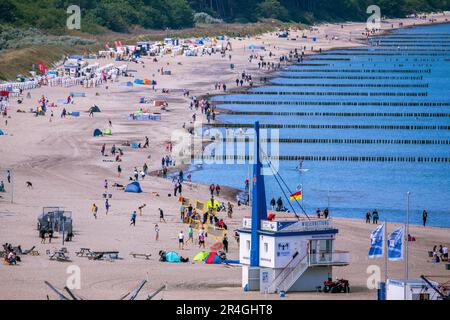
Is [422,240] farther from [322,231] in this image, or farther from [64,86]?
[64,86]

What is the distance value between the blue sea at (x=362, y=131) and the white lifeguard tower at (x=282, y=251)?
2141 cm

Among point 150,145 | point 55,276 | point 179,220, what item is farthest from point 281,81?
point 55,276

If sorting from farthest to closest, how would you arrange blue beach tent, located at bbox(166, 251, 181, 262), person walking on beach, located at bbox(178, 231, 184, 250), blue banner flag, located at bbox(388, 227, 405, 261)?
person walking on beach, located at bbox(178, 231, 184, 250) < blue beach tent, located at bbox(166, 251, 181, 262) < blue banner flag, located at bbox(388, 227, 405, 261)

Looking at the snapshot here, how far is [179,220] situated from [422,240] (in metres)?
11.0

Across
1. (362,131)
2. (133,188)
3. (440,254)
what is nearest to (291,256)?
(440,254)

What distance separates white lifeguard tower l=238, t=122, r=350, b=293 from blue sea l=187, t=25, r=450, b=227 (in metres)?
21.4

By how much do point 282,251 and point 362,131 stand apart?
58.7 metres

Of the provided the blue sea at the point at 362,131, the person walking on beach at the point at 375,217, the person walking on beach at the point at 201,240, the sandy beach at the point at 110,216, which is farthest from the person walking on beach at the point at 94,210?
the person walking on beach at the point at 375,217

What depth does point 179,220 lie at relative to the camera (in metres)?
58.7

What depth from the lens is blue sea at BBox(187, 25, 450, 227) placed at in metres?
72.3

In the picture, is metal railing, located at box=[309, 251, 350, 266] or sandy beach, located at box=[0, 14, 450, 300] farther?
sandy beach, located at box=[0, 14, 450, 300]

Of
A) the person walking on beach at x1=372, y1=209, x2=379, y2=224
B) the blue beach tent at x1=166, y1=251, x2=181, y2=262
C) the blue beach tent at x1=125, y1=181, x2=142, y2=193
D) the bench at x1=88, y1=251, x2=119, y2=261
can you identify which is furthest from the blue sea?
the bench at x1=88, y1=251, x2=119, y2=261

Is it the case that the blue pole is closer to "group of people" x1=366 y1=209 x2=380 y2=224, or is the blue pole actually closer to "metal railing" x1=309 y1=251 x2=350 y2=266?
"metal railing" x1=309 y1=251 x2=350 y2=266
